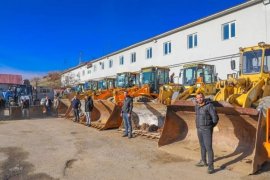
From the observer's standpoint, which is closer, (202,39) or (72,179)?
(72,179)

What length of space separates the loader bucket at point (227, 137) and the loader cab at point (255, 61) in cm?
246

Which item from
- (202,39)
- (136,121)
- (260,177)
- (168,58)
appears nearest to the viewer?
(260,177)

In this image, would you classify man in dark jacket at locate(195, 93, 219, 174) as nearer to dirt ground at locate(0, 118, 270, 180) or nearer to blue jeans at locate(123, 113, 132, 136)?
dirt ground at locate(0, 118, 270, 180)

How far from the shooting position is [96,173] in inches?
295

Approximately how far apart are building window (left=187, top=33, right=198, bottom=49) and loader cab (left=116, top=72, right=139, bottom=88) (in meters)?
6.08

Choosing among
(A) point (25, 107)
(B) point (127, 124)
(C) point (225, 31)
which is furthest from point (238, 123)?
(A) point (25, 107)

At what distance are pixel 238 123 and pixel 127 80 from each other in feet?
43.6

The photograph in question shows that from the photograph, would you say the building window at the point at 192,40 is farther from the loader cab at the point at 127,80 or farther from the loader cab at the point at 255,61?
the loader cab at the point at 255,61

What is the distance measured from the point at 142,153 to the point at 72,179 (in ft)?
9.62

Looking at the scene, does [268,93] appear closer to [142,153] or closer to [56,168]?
[142,153]

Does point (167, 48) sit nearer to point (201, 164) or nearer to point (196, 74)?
point (196, 74)

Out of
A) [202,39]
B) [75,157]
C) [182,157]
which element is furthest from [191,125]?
[202,39]

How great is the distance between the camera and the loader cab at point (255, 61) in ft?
34.4

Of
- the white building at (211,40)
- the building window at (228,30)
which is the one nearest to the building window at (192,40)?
the white building at (211,40)
